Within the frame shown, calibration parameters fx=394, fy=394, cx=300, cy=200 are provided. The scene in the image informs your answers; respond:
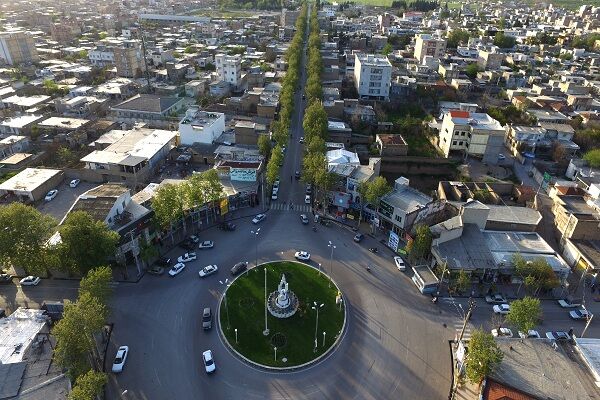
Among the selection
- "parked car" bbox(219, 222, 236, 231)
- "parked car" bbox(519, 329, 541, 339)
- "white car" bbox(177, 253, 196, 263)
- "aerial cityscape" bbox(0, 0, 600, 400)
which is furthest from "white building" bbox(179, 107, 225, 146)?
"parked car" bbox(519, 329, 541, 339)

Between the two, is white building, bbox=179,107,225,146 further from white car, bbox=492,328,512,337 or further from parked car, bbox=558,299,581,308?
parked car, bbox=558,299,581,308

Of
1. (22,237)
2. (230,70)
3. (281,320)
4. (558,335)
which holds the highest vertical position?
(230,70)

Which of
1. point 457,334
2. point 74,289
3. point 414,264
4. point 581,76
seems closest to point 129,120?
point 74,289

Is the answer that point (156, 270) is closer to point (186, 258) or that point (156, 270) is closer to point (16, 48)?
point (186, 258)

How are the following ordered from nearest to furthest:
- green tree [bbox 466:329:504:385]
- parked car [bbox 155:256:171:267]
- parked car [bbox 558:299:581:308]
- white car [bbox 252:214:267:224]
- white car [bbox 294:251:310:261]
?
green tree [bbox 466:329:504:385] → parked car [bbox 558:299:581:308] → parked car [bbox 155:256:171:267] → white car [bbox 294:251:310:261] → white car [bbox 252:214:267:224]

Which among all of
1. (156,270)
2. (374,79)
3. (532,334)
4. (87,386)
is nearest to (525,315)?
(532,334)

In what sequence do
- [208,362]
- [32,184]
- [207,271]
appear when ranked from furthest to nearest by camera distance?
[32,184]
[207,271]
[208,362]
